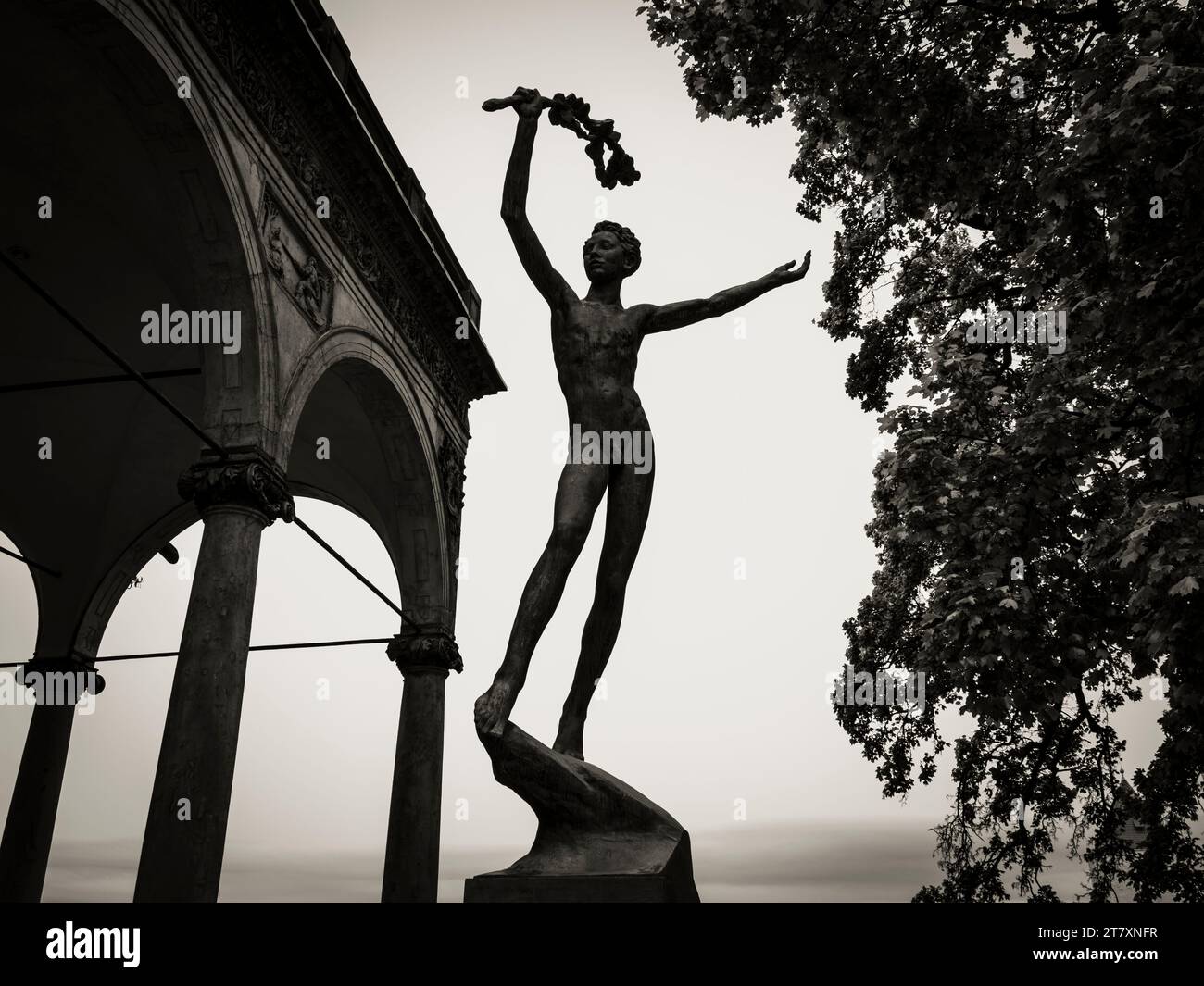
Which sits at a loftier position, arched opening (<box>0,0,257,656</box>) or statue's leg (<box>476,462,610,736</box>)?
arched opening (<box>0,0,257,656</box>)

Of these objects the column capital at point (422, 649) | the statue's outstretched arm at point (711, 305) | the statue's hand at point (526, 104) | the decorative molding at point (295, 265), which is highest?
the decorative molding at point (295, 265)

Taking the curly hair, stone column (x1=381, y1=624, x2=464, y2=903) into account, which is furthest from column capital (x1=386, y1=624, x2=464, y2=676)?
the curly hair

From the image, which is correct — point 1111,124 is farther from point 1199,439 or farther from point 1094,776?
point 1094,776

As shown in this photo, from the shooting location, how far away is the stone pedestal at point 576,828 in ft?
11.5

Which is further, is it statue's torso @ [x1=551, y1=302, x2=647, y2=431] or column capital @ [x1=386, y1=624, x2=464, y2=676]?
column capital @ [x1=386, y1=624, x2=464, y2=676]

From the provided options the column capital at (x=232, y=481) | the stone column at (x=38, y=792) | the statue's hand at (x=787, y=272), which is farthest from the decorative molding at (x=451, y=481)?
the statue's hand at (x=787, y=272)

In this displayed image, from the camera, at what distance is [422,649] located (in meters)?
13.0

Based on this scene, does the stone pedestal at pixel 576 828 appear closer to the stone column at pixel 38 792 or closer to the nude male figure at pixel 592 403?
the nude male figure at pixel 592 403

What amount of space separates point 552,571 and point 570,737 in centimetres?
73

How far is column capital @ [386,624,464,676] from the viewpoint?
42.8 ft

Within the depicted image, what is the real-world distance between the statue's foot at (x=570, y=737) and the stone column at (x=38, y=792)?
12.0m

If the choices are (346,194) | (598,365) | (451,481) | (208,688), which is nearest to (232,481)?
(208,688)

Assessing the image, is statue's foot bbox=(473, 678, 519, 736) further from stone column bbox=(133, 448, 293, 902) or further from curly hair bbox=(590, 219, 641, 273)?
stone column bbox=(133, 448, 293, 902)

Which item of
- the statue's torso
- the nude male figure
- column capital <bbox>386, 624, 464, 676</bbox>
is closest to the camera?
the nude male figure
